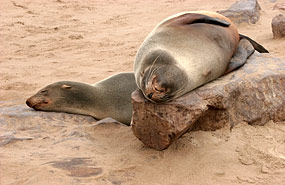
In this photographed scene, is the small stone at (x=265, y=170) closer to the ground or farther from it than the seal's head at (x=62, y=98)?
farther from it

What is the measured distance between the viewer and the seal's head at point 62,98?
4.71 meters

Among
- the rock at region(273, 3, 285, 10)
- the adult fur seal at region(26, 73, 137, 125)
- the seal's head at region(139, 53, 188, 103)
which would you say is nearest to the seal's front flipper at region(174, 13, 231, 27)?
the seal's head at region(139, 53, 188, 103)

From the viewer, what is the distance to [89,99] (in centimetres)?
480

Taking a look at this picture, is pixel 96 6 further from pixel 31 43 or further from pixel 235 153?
pixel 235 153

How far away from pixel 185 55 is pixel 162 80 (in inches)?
22.8

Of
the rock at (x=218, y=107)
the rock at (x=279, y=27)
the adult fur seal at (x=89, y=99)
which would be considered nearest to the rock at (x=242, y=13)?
the rock at (x=279, y=27)

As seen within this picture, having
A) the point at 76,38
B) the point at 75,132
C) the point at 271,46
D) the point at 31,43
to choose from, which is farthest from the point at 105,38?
the point at 75,132

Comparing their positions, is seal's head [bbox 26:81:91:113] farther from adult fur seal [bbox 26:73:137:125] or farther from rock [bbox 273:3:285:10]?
rock [bbox 273:3:285:10]

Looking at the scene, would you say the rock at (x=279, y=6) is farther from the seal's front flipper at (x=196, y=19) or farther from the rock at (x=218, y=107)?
the rock at (x=218, y=107)

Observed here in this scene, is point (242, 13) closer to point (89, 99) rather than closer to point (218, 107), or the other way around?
point (89, 99)

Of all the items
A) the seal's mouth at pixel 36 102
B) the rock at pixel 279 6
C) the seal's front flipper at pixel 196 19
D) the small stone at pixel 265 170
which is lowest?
the rock at pixel 279 6

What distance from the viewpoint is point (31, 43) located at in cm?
801

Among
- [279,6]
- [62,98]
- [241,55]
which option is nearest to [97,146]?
[62,98]

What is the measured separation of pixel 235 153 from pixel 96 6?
916cm
